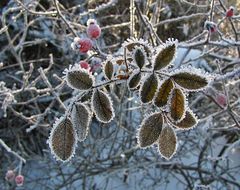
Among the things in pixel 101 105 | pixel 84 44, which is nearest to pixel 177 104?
pixel 101 105

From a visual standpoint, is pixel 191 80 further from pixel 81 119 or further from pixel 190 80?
pixel 81 119

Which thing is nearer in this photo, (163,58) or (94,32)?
(163,58)

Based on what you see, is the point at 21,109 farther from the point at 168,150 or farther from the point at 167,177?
the point at 168,150

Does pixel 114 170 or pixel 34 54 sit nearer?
pixel 114 170

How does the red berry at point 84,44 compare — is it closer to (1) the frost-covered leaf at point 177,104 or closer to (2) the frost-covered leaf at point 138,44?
(2) the frost-covered leaf at point 138,44

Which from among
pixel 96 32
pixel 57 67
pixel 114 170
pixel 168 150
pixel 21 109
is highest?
pixel 57 67

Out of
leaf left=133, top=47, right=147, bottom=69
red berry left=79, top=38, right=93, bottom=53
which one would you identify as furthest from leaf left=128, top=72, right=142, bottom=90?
red berry left=79, top=38, right=93, bottom=53

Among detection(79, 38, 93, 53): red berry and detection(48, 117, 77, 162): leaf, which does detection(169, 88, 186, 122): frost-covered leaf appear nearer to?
detection(48, 117, 77, 162): leaf

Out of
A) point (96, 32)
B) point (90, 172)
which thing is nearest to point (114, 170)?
point (90, 172)
